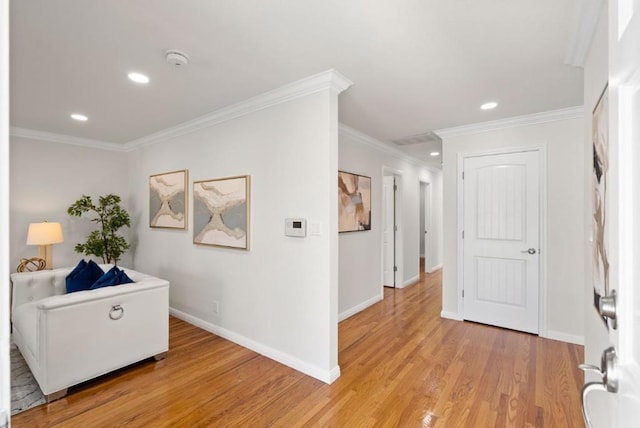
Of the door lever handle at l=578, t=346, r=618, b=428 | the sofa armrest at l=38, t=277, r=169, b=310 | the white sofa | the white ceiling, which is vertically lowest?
the white sofa

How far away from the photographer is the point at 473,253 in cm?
366

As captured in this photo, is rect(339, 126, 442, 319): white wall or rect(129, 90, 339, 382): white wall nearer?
rect(129, 90, 339, 382): white wall

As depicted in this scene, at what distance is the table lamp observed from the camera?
11.7 feet

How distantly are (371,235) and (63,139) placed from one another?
14.8 feet

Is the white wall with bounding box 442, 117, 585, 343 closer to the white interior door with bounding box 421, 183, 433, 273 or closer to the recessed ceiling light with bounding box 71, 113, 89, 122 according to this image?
the white interior door with bounding box 421, 183, 433, 273

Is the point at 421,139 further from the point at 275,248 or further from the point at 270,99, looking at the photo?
the point at 275,248

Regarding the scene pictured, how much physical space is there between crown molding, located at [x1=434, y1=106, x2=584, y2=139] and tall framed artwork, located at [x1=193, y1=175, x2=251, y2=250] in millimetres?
2591

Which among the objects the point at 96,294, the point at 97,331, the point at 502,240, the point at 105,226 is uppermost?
the point at 105,226

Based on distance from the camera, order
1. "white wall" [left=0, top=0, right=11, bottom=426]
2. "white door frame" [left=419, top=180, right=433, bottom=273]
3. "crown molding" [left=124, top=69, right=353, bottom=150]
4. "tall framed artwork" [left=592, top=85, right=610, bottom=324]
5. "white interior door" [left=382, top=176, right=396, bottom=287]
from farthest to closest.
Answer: "white door frame" [left=419, top=180, right=433, bottom=273] → "white interior door" [left=382, top=176, right=396, bottom=287] → "crown molding" [left=124, top=69, right=353, bottom=150] → "tall framed artwork" [left=592, top=85, right=610, bottom=324] → "white wall" [left=0, top=0, right=11, bottom=426]

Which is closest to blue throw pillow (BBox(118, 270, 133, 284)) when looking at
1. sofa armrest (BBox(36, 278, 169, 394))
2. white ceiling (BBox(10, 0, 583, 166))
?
sofa armrest (BBox(36, 278, 169, 394))

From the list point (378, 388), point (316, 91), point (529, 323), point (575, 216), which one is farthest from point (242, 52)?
point (529, 323)

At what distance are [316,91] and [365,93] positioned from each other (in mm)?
527

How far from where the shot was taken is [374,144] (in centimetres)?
437

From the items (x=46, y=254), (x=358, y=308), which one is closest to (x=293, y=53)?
(x=358, y=308)
